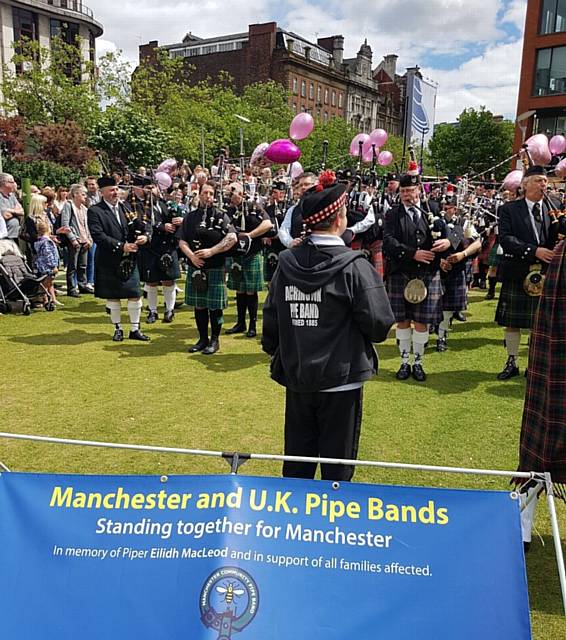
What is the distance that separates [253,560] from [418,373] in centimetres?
444

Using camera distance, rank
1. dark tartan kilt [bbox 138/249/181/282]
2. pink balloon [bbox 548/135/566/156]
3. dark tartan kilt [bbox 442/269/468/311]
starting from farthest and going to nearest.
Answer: pink balloon [bbox 548/135/566/156]
dark tartan kilt [bbox 138/249/181/282]
dark tartan kilt [bbox 442/269/468/311]

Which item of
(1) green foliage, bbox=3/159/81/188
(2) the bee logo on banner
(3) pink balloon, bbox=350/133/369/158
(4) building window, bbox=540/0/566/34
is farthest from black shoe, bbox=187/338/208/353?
(4) building window, bbox=540/0/566/34

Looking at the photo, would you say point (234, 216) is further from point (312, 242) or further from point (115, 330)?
point (312, 242)

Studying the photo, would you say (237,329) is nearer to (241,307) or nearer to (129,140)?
(241,307)

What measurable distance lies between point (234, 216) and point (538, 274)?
3.88 metres

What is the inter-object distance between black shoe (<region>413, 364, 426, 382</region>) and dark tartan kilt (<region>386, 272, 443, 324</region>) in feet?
1.57

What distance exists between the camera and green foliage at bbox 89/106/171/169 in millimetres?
24922

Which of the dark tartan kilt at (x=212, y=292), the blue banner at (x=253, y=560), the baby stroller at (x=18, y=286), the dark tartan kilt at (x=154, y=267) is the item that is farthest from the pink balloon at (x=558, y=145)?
the blue banner at (x=253, y=560)

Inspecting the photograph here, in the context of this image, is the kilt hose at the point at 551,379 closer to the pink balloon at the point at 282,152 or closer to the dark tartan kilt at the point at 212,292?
the dark tartan kilt at the point at 212,292

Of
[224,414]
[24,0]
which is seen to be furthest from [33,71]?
[224,414]

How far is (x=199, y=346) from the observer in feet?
22.9

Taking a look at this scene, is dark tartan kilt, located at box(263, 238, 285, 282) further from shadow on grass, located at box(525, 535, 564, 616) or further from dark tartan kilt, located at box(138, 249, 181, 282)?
shadow on grass, located at box(525, 535, 564, 616)

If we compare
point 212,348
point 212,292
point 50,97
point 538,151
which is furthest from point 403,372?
point 50,97

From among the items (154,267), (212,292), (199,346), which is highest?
(154,267)
